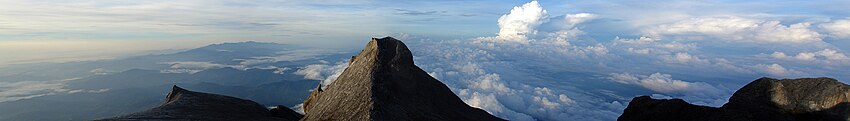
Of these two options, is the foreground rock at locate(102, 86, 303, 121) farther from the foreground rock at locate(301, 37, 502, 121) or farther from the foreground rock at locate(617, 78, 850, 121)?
the foreground rock at locate(617, 78, 850, 121)

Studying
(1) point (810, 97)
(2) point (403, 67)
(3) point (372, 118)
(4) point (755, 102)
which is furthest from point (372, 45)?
(1) point (810, 97)

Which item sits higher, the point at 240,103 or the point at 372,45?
the point at 372,45

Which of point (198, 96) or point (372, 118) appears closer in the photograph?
point (372, 118)

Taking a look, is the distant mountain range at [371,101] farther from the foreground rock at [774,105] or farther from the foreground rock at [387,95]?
the foreground rock at [774,105]

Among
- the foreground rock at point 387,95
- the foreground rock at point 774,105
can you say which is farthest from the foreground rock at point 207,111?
the foreground rock at point 774,105

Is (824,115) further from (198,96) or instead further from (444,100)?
(198,96)

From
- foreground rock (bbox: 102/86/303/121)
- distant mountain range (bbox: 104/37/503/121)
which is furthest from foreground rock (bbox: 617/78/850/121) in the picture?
foreground rock (bbox: 102/86/303/121)
